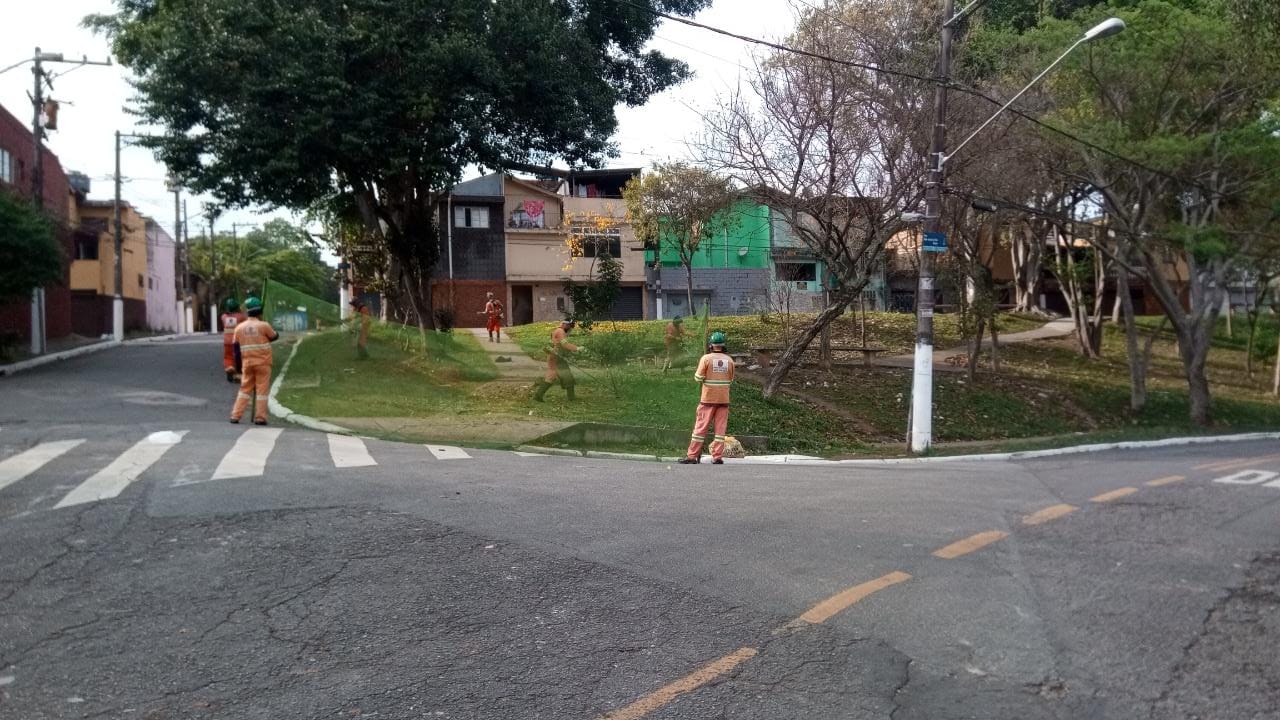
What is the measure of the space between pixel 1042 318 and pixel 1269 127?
25.8m

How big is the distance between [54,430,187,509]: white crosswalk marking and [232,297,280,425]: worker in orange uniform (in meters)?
1.88

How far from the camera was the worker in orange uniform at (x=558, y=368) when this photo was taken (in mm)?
16266

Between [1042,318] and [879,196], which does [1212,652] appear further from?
[1042,318]

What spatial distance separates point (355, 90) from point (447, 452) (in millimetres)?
11057

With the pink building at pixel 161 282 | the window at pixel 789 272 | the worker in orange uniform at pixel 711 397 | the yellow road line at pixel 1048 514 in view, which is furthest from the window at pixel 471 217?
the yellow road line at pixel 1048 514

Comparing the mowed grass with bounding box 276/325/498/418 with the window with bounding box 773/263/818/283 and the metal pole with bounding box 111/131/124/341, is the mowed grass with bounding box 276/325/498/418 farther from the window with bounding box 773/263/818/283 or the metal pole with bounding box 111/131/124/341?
the metal pole with bounding box 111/131/124/341

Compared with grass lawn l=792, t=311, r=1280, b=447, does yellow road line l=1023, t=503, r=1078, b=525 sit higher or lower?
higher

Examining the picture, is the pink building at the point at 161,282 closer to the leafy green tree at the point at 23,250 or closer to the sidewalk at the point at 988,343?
the leafy green tree at the point at 23,250

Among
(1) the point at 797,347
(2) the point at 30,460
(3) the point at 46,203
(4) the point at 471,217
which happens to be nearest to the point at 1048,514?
(2) the point at 30,460

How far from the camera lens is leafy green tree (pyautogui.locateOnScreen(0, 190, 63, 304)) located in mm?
22203

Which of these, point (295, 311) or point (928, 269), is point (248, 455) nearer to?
point (295, 311)

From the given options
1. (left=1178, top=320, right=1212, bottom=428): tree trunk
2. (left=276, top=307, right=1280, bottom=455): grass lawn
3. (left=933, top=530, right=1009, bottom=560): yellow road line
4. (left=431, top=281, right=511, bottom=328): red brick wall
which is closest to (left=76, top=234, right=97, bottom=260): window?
(left=431, top=281, right=511, bottom=328): red brick wall

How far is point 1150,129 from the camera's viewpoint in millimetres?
21766

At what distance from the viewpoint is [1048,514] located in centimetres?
870
